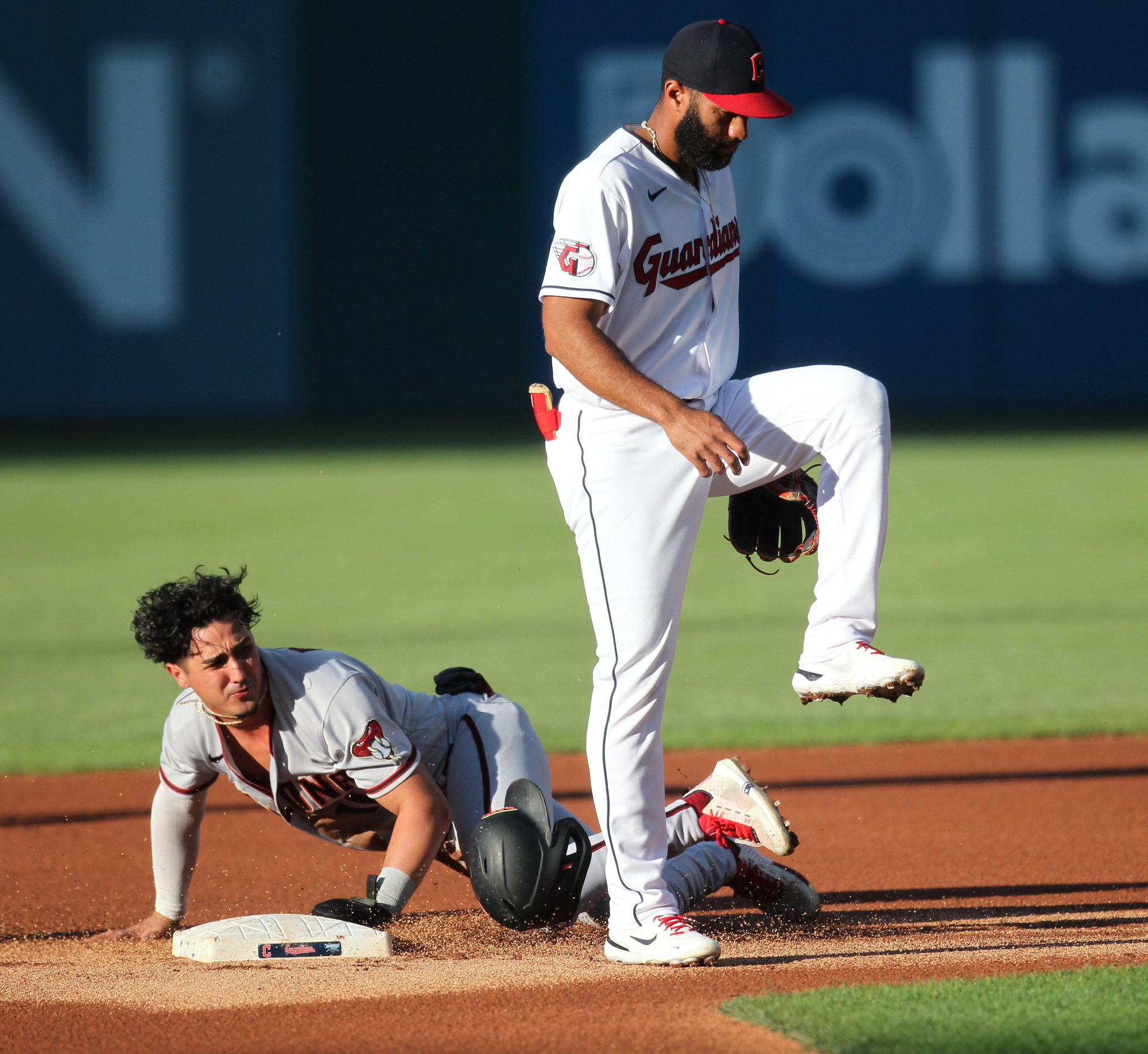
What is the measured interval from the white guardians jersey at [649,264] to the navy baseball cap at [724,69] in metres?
0.21

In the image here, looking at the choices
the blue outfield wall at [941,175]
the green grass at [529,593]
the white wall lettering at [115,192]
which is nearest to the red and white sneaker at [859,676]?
the green grass at [529,593]

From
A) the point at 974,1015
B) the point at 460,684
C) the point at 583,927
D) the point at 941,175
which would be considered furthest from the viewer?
the point at 941,175

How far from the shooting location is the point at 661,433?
3770mm

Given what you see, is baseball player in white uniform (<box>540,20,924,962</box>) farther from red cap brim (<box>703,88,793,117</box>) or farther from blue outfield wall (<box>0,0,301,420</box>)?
blue outfield wall (<box>0,0,301,420</box>)

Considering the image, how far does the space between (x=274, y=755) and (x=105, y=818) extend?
248 cm

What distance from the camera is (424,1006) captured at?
366 cm

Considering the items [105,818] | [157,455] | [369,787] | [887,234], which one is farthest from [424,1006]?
[887,234]

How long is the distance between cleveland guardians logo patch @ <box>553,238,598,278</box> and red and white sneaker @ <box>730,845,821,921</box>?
1.91 m

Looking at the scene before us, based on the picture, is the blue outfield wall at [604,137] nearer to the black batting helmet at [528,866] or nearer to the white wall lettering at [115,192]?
the white wall lettering at [115,192]

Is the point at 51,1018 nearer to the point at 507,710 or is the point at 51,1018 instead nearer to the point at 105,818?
the point at 507,710

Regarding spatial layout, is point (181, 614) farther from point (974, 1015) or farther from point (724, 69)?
point (974, 1015)

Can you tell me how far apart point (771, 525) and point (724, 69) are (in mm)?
1232

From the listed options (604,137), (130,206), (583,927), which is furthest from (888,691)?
(130,206)

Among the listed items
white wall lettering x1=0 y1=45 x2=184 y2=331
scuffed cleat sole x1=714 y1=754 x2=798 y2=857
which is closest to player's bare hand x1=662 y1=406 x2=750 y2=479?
scuffed cleat sole x1=714 y1=754 x2=798 y2=857
